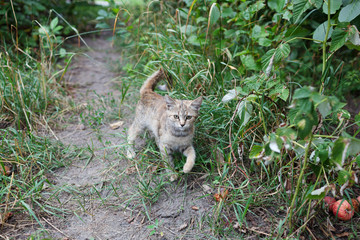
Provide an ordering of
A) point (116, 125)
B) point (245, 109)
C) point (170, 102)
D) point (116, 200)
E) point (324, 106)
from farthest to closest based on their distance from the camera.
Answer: point (116, 125), point (170, 102), point (116, 200), point (245, 109), point (324, 106)

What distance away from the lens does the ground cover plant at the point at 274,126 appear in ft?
5.81

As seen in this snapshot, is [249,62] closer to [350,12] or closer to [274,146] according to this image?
[350,12]

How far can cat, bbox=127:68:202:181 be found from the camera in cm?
278

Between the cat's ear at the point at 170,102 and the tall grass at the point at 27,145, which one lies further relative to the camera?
the cat's ear at the point at 170,102

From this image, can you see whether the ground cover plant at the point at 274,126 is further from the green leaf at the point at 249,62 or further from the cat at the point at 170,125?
the cat at the point at 170,125

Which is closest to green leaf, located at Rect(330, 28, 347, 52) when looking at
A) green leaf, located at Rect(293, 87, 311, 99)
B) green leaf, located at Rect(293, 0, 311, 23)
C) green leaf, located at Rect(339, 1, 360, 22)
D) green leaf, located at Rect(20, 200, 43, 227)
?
green leaf, located at Rect(339, 1, 360, 22)

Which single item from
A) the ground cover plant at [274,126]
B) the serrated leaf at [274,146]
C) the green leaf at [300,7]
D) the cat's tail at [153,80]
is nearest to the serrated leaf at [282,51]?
the ground cover plant at [274,126]

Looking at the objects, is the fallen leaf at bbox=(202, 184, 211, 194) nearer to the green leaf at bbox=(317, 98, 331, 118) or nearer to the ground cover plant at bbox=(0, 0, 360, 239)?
the ground cover plant at bbox=(0, 0, 360, 239)

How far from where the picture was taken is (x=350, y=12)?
2039 mm

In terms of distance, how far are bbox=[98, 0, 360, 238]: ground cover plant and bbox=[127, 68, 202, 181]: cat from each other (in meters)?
0.22

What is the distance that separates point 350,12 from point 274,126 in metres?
1.17

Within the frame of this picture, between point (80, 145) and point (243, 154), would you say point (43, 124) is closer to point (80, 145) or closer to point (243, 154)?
point (80, 145)

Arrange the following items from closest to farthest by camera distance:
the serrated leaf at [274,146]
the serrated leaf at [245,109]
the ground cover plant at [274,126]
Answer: the serrated leaf at [274,146] < the ground cover plant at [274,126] < the serrated leaf at [245,109]

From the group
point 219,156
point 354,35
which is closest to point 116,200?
point 219,156
